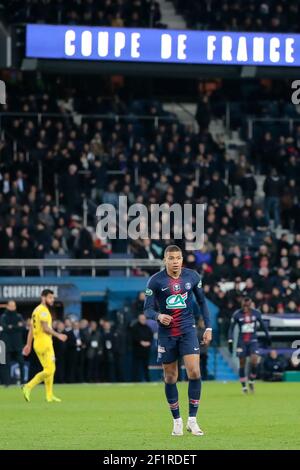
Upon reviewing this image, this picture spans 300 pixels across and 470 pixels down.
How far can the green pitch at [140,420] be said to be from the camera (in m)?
13.5

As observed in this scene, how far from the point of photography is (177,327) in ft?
47.9

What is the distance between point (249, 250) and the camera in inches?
1428

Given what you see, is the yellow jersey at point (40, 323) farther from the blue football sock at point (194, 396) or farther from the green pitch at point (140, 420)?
the blue football sock at point (194, 396)

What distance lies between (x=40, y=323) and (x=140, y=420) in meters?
6.62

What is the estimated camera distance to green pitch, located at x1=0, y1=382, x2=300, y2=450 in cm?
1352

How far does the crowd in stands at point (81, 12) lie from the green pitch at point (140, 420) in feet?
41.4

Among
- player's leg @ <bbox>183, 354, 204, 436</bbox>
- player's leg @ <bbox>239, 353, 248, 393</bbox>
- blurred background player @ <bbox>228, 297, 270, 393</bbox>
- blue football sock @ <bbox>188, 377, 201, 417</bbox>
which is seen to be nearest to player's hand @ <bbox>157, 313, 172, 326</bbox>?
player's leg @ <bbox>183, 354, 204, 436</bbox>

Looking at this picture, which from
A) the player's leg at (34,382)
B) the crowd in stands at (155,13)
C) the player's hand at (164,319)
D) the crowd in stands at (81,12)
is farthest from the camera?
the crowd in stands at (155,13)

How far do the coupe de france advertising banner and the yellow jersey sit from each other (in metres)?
11.1

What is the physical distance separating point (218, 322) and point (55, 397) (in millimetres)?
9877

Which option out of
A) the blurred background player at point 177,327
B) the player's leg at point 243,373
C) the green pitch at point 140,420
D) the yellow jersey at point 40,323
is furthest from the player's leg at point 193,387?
the player's leg at point 243,373

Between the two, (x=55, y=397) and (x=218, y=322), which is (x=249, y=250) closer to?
(x=218, y=322)
